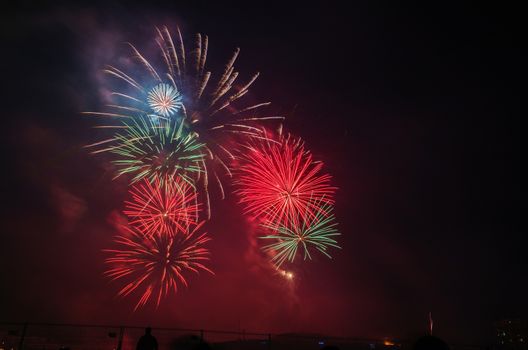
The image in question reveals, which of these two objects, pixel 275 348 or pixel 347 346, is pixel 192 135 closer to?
pixel 275 348

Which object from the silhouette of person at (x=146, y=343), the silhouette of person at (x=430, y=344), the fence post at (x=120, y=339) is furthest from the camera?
the fence post at (x=120, y=339)

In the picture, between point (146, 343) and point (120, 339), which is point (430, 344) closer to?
point (146, 343)

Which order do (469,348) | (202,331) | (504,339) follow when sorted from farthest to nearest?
1. (504,339)
2. (469,348)
3. (202,331)

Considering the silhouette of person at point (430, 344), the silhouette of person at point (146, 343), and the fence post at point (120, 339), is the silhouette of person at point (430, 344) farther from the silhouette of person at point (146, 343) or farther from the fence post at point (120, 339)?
the fence post at point (120, 339)

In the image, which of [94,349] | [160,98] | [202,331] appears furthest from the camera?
[160,98]

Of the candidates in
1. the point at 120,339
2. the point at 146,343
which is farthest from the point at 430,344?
the point at 120,339

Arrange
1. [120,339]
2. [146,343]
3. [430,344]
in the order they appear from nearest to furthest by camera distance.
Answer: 1. [430,344]
2. [146,343]
3. [120,339]

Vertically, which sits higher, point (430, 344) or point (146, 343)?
point (430, 344)

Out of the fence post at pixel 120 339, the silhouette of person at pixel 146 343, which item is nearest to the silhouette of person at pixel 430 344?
the silhouette of person at pixel 146 343

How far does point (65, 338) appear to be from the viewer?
52.4 ft

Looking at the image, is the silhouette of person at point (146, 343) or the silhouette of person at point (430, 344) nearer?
→ the silhouette of person at point (430, 344)

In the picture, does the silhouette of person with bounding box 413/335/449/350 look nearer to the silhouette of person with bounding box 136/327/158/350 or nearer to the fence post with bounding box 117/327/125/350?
the silhouette of person with bounding box 136/327/158/350

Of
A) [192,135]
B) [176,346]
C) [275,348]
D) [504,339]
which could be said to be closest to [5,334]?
[176,346]

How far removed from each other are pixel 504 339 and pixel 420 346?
127m
